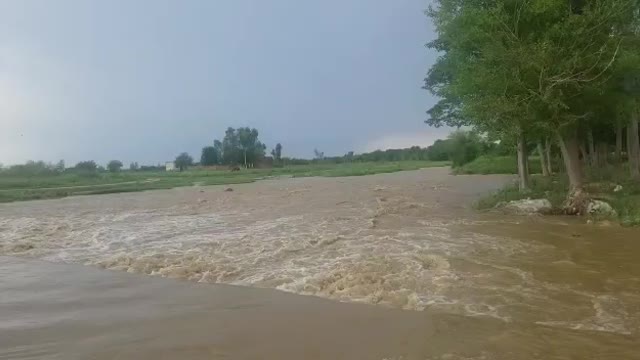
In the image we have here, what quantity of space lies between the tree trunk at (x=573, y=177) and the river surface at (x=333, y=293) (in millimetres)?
985

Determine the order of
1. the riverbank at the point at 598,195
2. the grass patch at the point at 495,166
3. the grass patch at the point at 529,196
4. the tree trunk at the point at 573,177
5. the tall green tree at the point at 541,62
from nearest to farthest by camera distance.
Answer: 1. the riverbank at the point at 598,195
2. the tall green tree at the point at 541,62
3. the tree trunk at the point at 573,177
4. the grass patch at the point at 529,196
5. the grass patch at the point at 495,166

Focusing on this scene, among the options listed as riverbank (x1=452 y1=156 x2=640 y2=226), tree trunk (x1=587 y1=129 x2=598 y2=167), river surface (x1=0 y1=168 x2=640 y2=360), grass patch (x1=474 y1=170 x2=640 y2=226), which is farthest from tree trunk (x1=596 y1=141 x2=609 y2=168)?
river surface (x1=0 y1=168 x2=640 y2=360)

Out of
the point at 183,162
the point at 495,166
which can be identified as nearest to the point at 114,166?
the point at 183,162

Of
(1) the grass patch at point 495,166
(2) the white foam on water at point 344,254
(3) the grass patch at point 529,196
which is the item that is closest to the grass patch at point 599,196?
(3) the grass patch at point 529,196

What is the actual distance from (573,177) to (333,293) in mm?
11480

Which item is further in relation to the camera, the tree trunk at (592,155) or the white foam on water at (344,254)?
the tree trunk at (592,155)

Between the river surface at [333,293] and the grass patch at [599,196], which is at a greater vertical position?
the grass patch at [599,196]

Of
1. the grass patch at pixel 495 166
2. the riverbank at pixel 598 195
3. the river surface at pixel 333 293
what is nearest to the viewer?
the river surface at pixel 333 293

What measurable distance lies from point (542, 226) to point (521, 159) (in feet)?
25.1

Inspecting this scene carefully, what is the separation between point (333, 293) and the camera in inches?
295

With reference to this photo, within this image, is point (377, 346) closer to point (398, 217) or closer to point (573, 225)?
point (573, 225)

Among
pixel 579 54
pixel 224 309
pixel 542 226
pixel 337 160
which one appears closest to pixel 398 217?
pixel 542 226

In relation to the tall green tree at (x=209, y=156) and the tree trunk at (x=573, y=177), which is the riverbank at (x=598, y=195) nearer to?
the tree trunk at (x=573, y=177)

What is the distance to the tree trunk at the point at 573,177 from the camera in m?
15.3
